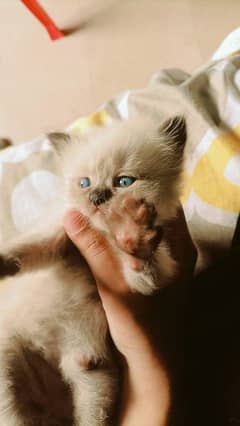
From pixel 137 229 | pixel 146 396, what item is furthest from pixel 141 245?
pixel 146 396

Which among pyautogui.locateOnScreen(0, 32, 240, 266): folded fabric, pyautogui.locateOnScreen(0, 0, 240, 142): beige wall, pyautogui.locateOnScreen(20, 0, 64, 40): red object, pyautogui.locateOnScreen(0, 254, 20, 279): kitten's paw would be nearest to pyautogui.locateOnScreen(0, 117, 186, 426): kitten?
pyautogui.locateOnScreen(0, 254, 20, 279): kitten's paw

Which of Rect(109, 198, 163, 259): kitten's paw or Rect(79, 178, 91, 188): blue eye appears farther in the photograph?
Rect(79, 178, 91, 188): blue eye

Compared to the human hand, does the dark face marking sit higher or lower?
higher

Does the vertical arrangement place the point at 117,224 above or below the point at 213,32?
above

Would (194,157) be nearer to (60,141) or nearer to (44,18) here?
(60,141)

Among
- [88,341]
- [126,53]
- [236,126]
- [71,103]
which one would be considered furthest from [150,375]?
[126,53]

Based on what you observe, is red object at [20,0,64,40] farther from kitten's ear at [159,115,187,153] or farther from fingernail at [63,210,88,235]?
fingernail at [63,210,88,235]

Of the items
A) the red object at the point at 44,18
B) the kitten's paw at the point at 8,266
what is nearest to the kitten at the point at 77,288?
the kitten's paw at the point at 8,266

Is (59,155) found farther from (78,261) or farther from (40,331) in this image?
(40,331)

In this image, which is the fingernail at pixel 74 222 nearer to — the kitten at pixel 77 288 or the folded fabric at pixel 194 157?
the kitten at pixel 77 288
